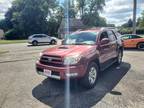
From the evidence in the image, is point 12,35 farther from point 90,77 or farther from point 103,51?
point 90,77

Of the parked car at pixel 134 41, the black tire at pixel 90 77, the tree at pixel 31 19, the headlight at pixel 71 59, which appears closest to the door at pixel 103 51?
the black tire at pixel 90 77

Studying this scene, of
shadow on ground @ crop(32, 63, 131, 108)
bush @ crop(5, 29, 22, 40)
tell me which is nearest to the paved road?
shadow on ground @ crop(32, 63, 131, 108)

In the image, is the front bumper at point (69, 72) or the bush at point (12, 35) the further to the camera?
the bush at point (12, 35)

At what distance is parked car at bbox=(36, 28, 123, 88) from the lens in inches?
199

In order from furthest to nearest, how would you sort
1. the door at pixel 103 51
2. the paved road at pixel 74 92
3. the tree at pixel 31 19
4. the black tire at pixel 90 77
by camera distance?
1. the tree at pixel 31 19
2. the door at pixel 103 51
3. the black tire at pixel 90 77
4. the paved road at pixel 74 92

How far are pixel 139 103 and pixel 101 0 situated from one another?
6405 centimetres

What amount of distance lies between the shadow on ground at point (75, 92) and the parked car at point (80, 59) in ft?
1.05

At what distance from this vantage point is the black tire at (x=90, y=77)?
5.33 m

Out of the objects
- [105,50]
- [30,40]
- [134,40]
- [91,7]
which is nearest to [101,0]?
[91,7]

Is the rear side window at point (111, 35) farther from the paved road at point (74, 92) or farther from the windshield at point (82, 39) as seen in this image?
the paved road at point (74, 92)

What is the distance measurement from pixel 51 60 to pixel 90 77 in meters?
1.29

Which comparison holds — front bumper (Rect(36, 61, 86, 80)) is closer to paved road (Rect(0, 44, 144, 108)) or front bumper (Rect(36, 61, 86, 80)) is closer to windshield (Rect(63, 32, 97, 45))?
paved road (Rect(0, 44, 144, 108))

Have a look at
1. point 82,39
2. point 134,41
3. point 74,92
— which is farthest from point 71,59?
point 134,41

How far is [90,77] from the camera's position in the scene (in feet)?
18.2
